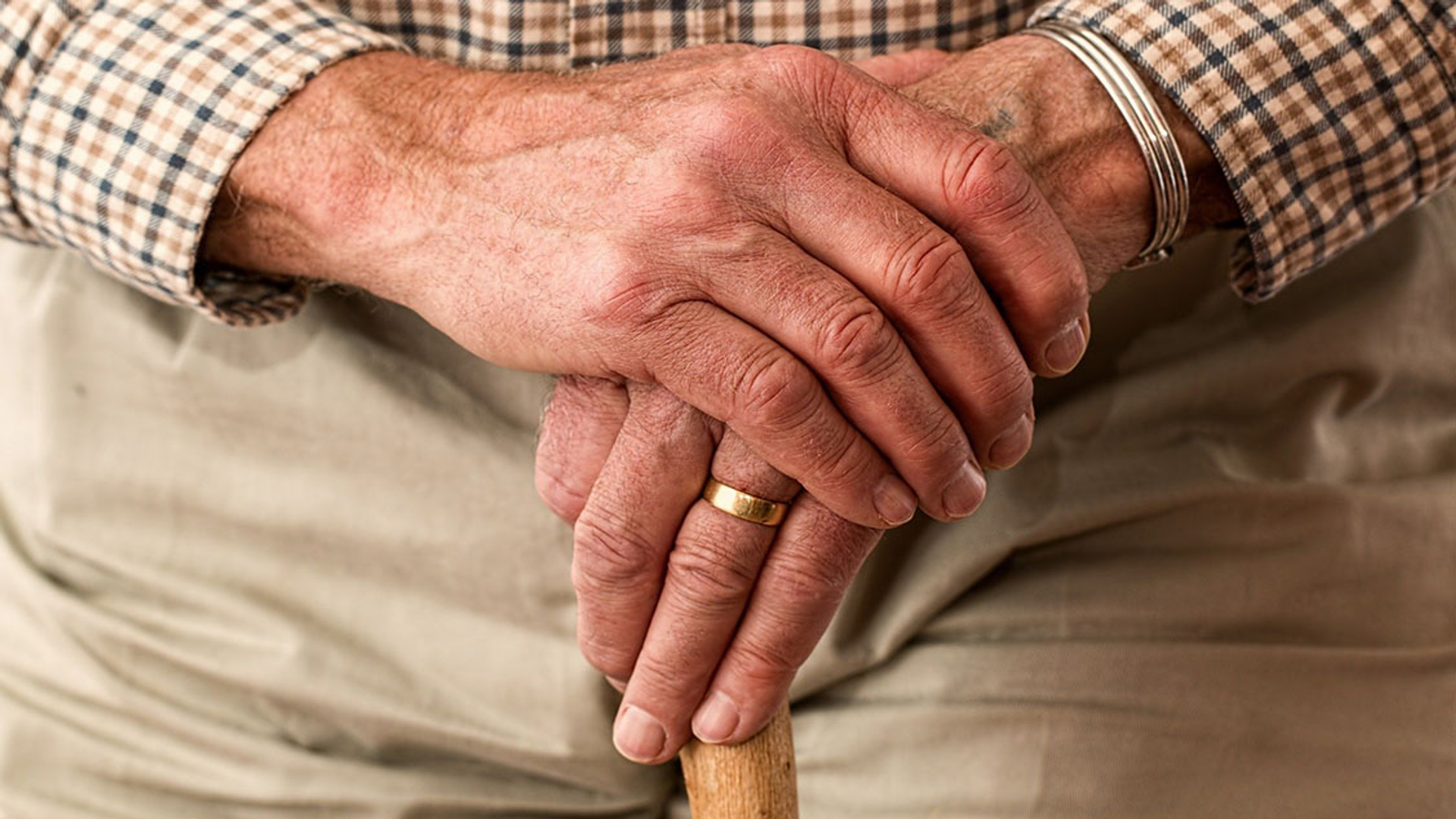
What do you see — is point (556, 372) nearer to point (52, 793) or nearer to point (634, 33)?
point (634, 33)

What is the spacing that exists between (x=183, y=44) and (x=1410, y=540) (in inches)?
39.2

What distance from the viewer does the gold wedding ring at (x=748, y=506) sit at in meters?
0.84

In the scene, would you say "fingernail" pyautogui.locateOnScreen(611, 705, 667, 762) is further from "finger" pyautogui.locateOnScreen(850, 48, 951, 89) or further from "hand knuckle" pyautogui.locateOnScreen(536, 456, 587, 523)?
"finger" pyautogui.locateOnScreen(850, 48, 951, 89)

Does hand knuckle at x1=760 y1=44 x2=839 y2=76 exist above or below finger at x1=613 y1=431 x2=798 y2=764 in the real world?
above

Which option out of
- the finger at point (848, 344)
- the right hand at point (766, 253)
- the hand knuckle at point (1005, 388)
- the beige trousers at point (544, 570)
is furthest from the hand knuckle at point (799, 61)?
the beige trousers at point (544, 570)

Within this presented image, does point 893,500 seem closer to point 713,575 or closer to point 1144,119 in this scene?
point 713,575

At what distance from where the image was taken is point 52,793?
1065mm

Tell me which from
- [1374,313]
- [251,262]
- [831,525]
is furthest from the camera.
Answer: [1374,313]

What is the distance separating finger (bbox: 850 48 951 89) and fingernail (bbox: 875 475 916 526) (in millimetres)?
291

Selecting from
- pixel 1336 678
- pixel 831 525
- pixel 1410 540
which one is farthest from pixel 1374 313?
pixel 831 525

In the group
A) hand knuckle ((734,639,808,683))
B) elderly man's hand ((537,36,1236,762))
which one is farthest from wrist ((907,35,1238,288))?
hand knuckle ((734,639,808,683))

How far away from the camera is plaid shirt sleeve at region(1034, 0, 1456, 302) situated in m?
0.89

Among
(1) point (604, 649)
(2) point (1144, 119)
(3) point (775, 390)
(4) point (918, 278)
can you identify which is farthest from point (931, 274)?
(1) point (604, 649)

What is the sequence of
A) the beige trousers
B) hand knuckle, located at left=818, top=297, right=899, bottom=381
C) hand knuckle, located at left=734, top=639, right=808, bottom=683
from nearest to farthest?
hand knuckle, located at left=818, top=297, right=899, bottom=381, hand knuckle, located at left=734, top=639, right=808, bottom=683, the beige trousers
